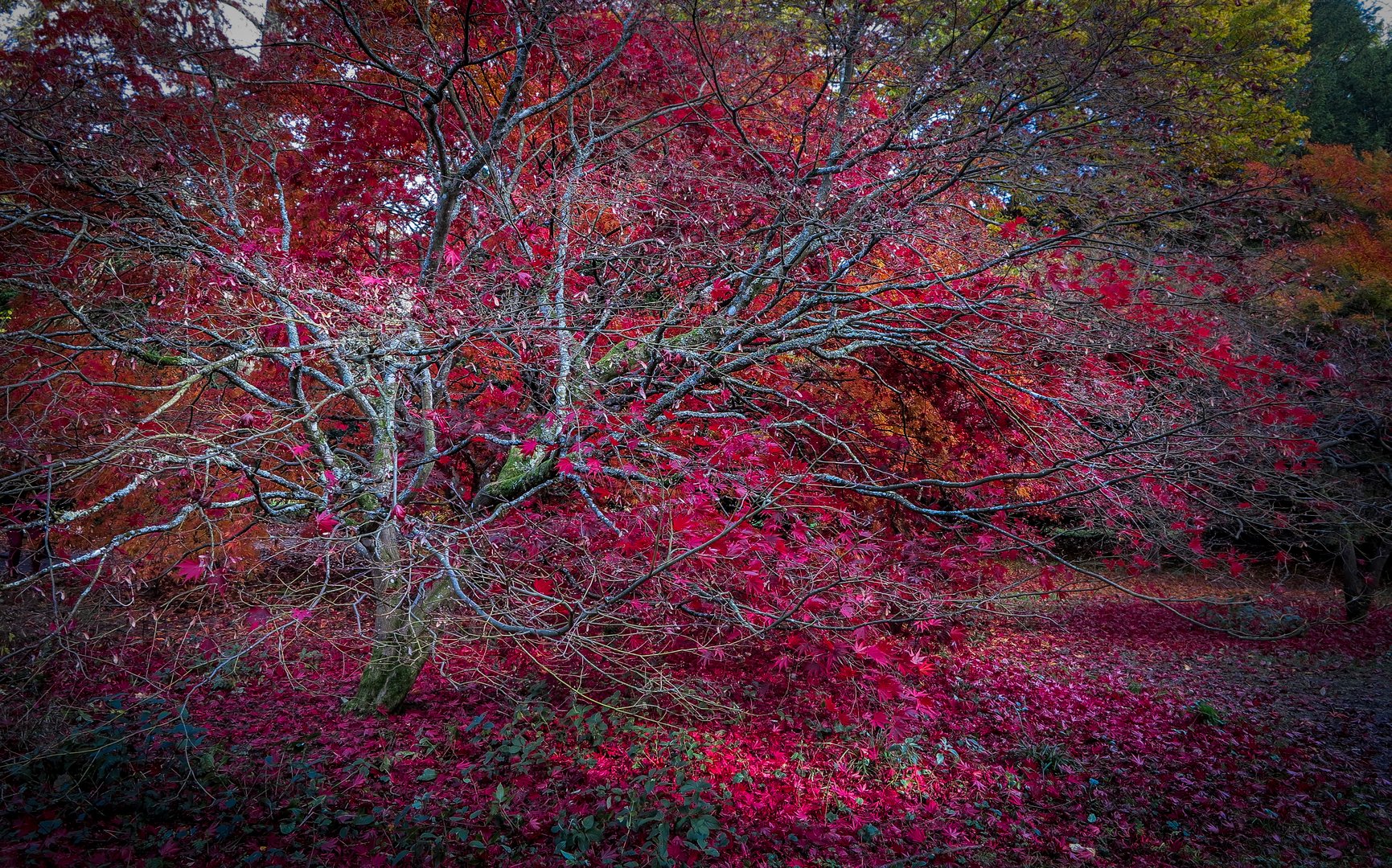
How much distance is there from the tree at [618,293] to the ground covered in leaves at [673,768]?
2.29 feet

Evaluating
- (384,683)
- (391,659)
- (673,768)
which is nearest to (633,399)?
(673,768)

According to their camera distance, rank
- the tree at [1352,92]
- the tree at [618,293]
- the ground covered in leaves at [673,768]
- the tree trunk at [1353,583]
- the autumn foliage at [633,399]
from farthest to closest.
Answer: the tree at [1352,92] < the tree trunk at [1353,583] < the tree at [618,293] < the autumn foliage at [633,399] < the ground covered in leaves at [673,768]

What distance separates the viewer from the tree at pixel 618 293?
450cm

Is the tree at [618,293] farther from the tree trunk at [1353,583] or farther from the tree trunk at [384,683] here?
the tree trunk at [1353,583]

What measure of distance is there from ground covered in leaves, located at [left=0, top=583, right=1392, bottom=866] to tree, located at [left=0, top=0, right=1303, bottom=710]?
0.70 meters

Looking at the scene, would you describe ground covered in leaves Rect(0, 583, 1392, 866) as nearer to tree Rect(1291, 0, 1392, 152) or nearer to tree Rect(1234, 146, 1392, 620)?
tree Rect(1234, 146, 1392, 620)

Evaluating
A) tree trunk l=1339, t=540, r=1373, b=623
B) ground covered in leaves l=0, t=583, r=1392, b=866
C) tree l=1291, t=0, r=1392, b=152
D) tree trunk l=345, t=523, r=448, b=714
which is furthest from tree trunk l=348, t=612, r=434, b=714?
tree l=1291, t=0, r=1392, b=152

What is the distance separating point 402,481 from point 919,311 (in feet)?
15.0

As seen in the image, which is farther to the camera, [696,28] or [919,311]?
[919,311]

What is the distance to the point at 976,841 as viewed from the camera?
15.8 ft

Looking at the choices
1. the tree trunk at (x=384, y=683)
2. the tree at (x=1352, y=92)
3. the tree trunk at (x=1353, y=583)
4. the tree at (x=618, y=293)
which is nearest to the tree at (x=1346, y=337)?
the tree trunk at (x=1353, y=583)

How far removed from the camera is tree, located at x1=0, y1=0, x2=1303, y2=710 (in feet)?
14.8

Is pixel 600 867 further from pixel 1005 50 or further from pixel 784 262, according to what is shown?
pixel 1005 50

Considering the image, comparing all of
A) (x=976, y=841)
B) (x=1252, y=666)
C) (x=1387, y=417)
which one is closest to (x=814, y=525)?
(x=976, y=841)
